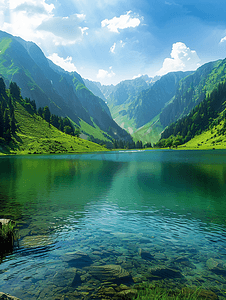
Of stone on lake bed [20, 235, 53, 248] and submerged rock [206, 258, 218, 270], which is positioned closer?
submerged rock [206, 258, 218, 270]

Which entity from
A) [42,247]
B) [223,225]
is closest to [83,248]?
[42,247]

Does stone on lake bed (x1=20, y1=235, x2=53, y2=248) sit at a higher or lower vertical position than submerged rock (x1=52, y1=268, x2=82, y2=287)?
lower

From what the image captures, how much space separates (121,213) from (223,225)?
13056 millimetres

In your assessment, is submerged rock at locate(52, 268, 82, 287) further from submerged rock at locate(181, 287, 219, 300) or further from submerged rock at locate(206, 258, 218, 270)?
submerged rock at locate(206, 258, 218, 270)

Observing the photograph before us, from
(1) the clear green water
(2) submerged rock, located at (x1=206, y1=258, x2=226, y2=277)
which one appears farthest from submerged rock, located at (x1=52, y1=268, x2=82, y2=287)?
(2) submerged rock, located at (x1=206, y1=258, x2=226, y2=277)

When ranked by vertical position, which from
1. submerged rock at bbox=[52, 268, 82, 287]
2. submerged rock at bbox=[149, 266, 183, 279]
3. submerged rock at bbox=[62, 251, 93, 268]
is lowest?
submerged rock at bbox=[149, 266, 183, 279]

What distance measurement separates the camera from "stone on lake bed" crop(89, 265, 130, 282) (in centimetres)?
1293

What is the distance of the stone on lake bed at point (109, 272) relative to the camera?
42.4ft

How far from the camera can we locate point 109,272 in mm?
13484

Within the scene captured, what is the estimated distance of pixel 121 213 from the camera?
1128 inches

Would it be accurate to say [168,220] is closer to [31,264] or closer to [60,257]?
[60,257]

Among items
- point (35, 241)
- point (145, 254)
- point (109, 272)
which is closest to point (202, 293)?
point (145, 254)

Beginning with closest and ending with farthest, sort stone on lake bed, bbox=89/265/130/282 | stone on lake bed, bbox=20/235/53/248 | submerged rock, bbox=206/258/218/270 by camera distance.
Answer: stone on lake bed, bbox=89/265/130/282 < submerged rock, bbox=206/258/218/270 < stone on lake bed, bbox=20/235/53/248

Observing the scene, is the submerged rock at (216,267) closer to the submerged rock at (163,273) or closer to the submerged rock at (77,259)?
the submerged rock at (163,273)
